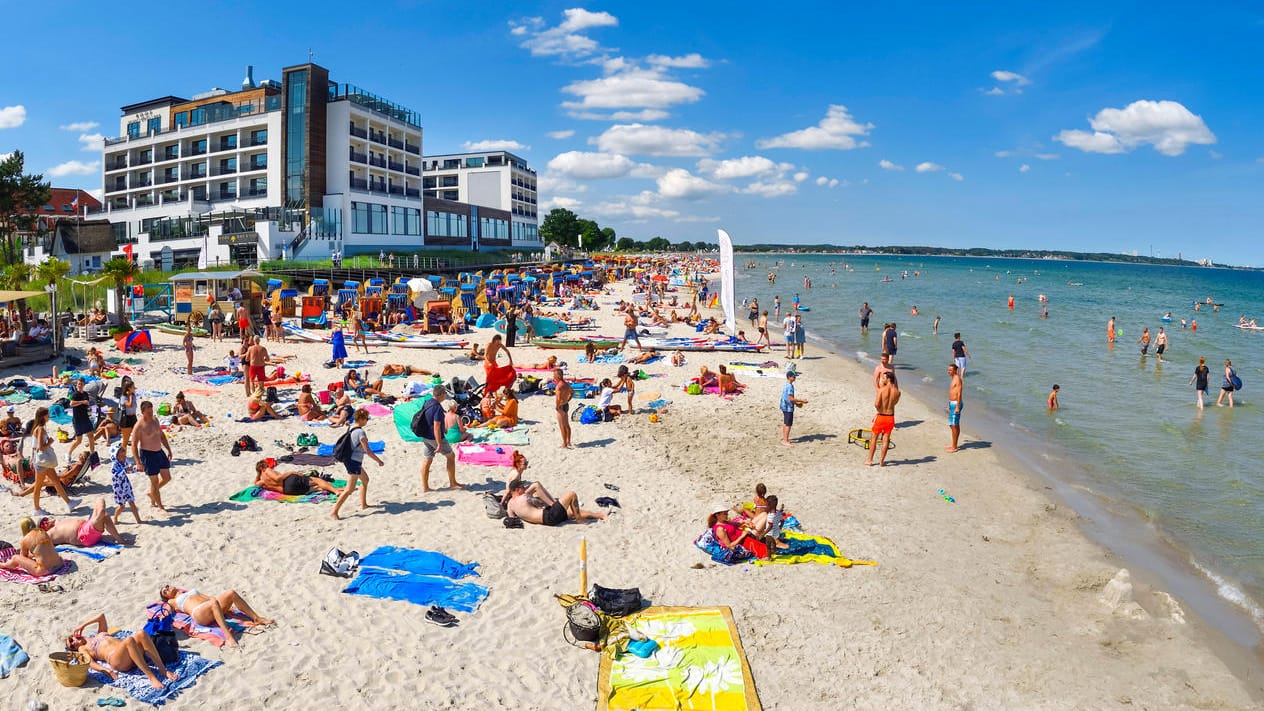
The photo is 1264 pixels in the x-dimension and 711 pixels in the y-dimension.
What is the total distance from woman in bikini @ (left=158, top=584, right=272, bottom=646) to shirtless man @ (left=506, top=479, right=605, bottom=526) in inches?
118

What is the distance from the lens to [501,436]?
40.0 feet

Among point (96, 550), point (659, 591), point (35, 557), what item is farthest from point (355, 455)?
point (659, 591)

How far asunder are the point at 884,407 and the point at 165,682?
9.45 meters

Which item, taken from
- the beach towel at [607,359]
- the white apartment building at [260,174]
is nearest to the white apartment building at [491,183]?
the white apartment building at [260,174]

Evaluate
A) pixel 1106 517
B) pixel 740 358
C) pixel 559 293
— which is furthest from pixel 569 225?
pixel 1106 517

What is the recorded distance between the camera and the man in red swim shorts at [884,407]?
36.0ft

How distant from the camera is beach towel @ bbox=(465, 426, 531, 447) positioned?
11.9 m

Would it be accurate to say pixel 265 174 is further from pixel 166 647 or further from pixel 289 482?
pixel 166 647

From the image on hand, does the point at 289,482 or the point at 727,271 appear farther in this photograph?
the point at 727,271

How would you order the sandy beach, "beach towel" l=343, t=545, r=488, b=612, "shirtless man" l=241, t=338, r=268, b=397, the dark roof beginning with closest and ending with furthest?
1. the sandy beach
2. "beach towel" l=343, t=545, r=488, b=612
3. "shirtless man" l=241, t=338, r=268, b=397
4. the dark roof

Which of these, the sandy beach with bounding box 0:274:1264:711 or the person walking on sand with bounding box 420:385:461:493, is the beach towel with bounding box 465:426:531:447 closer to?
the sandy beach with bounding box 0:274:1264:711

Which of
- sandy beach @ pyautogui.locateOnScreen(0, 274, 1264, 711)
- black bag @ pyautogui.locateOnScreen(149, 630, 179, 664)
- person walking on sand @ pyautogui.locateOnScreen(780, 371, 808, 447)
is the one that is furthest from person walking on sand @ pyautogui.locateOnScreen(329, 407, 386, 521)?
person walking on sand @ pyautogui.locateOnScreen(780, 371, 808, 447)

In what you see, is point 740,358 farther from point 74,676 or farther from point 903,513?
point 74,676

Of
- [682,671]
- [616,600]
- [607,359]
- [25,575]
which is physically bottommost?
[682,671]
